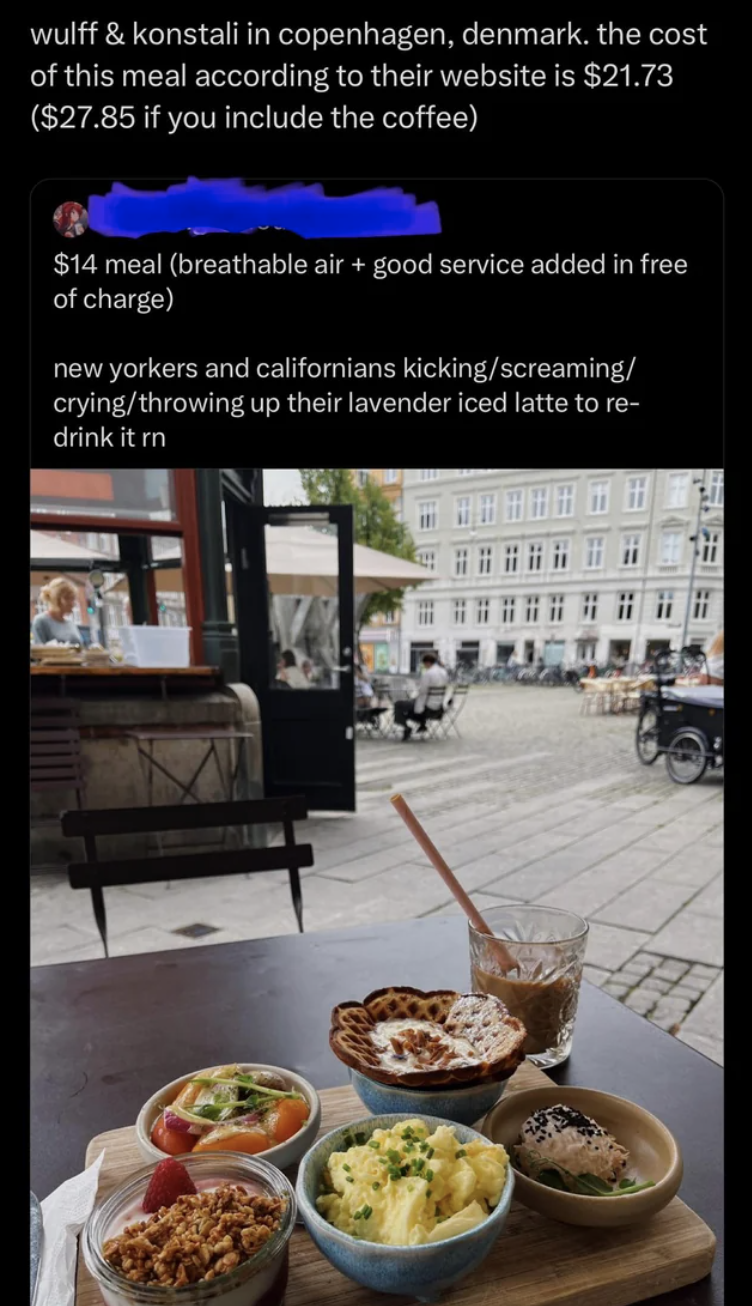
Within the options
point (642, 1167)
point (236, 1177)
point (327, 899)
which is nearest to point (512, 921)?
point (642, 1167)

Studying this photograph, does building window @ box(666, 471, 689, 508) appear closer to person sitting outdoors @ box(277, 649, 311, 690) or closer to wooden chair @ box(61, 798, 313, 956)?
person sitting outdoors @ box(277, 649, 311, 690)

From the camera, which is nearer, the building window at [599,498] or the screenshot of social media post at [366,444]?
the screenshot of social media post at [366,444]

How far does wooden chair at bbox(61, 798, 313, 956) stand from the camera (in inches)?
79.7

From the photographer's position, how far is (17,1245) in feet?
1.49

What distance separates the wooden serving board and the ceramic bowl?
0.10m

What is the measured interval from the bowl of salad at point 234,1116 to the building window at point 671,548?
31.0 meters

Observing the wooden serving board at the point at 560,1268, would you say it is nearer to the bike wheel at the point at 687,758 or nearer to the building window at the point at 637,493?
the bike wheel at the point at 687,758

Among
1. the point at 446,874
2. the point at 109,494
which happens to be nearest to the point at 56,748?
the point at 109,494

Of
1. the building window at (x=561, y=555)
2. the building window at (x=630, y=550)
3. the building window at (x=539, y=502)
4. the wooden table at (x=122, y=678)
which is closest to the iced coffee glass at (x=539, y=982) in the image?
the wooden table at (x=122, y=678)

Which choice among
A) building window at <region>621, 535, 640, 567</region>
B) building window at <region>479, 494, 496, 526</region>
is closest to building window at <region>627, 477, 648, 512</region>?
building window at <region>621, 535, 640, 567</region>

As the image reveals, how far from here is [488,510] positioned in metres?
33.2

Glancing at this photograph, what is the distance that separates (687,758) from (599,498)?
25.3 metres

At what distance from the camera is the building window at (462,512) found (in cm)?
3366

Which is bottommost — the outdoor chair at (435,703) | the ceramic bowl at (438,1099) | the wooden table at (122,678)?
the outdoor chair at (435,703)
